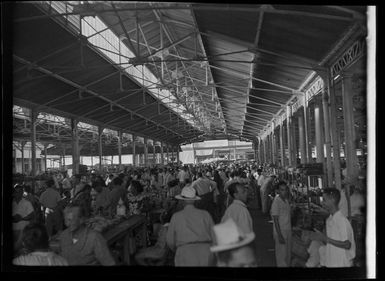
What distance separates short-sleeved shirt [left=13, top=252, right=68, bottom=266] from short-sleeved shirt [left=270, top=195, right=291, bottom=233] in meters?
3.19

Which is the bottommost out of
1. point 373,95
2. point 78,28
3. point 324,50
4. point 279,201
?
point 279,201

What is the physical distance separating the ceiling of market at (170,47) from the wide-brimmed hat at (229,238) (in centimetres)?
281

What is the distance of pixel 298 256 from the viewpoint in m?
5.52

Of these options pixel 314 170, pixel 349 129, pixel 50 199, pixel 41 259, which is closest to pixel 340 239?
pixel 41 259

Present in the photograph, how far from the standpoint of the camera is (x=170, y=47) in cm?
1074

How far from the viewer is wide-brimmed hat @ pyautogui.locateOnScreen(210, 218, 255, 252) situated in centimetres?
363

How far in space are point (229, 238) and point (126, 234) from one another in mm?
3618

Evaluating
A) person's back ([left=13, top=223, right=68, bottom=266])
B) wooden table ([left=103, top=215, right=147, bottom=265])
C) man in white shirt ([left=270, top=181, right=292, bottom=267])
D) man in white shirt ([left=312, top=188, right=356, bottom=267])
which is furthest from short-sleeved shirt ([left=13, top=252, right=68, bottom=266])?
man in white shirt ([left=270, top=181, right=292, bottom=267])

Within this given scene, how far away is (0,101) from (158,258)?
8.63 feet

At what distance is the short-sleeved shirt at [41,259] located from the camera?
3764mm

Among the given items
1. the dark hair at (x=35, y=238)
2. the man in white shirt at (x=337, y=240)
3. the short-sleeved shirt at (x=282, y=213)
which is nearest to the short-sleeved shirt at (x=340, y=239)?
the man in white shirt at (x=337, y=240)

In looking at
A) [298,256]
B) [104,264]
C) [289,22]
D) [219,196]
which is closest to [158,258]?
[104,264]

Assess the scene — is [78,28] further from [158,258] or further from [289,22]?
[158,258]

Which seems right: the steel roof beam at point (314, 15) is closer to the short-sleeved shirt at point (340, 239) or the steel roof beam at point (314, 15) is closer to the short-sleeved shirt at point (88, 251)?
the short-sleeved shirt at point (340, 239)
